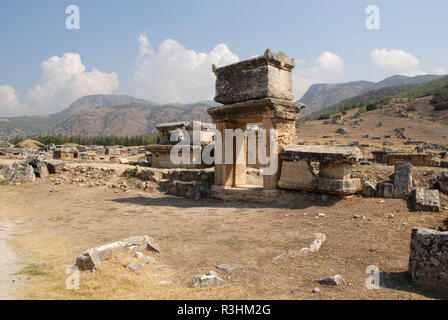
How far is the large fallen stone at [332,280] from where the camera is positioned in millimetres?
3523

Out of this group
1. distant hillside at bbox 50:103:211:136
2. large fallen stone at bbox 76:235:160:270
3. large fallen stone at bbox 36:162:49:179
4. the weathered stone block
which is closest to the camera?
large fallen stone at bbox 76:235:160:270

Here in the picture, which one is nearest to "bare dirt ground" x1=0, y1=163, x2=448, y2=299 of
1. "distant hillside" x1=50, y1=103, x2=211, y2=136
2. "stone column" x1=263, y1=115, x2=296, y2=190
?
"stone column" x1=263, y1=115, x2=296, y2=190

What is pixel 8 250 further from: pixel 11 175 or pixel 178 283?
pixel 11 175

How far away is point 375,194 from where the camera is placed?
24.1 feet

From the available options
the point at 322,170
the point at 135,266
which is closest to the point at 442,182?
the point at 322,170

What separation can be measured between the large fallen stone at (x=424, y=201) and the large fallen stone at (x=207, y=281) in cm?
486

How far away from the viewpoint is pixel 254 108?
8.86 m

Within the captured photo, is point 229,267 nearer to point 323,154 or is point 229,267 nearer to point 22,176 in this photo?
point 323,154

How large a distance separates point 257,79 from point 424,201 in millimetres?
5221

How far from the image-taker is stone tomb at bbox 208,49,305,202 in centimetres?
859

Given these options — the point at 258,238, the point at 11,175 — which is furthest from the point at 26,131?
the point at 258,238

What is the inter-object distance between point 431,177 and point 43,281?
821 centimetres

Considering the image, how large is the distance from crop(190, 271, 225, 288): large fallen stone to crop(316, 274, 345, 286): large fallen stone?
119cm

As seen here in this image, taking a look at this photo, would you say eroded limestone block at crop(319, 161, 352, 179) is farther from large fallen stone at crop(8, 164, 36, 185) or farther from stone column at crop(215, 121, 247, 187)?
large fallen stone at crop(8, 164, 36, 185)
